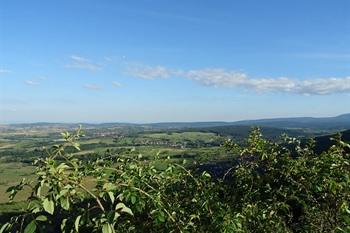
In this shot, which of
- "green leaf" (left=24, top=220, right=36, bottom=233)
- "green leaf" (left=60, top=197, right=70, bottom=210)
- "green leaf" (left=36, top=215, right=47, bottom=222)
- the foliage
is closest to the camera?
"green leaf" (left=24, top=220, right=36, bottom=233)

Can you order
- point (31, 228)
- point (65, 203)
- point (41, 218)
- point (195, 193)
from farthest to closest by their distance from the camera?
1. point (195, 193)
2. point (65, 203)
3. point (41, 218)
4. point (31, 228)

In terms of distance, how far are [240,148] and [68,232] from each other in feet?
12.7

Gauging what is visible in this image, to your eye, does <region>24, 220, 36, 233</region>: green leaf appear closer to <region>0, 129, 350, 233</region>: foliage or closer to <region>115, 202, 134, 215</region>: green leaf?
<region>0, 129, 350, 233</region>: foliage

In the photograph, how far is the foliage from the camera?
3.54 meters

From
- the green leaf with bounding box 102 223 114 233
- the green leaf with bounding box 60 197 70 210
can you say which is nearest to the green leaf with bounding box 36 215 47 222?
the green leaf with bounding box 60 197 70 210

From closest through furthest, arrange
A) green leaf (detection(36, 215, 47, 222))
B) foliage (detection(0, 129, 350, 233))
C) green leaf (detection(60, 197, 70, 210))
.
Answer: green leaf (detection(36, 215, 47, 222))
green leaf (detection(60, 197, 70, 210))
foliage (detection(0, 129, 350, 233))

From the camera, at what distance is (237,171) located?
712cm

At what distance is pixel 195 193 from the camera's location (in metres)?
6.30

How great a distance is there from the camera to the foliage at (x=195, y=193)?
11.6 feet

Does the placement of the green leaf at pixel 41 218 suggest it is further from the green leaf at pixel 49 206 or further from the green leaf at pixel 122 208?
the green leaf at pixel 122 208

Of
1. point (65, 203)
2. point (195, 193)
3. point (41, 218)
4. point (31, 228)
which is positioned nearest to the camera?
point (31, 228)

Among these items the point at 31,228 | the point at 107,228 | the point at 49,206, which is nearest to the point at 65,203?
the point at 49,206

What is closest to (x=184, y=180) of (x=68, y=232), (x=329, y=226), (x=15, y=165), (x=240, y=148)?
(x=240, y=148)

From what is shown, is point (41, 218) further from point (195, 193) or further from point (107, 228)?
point (195, 193)
